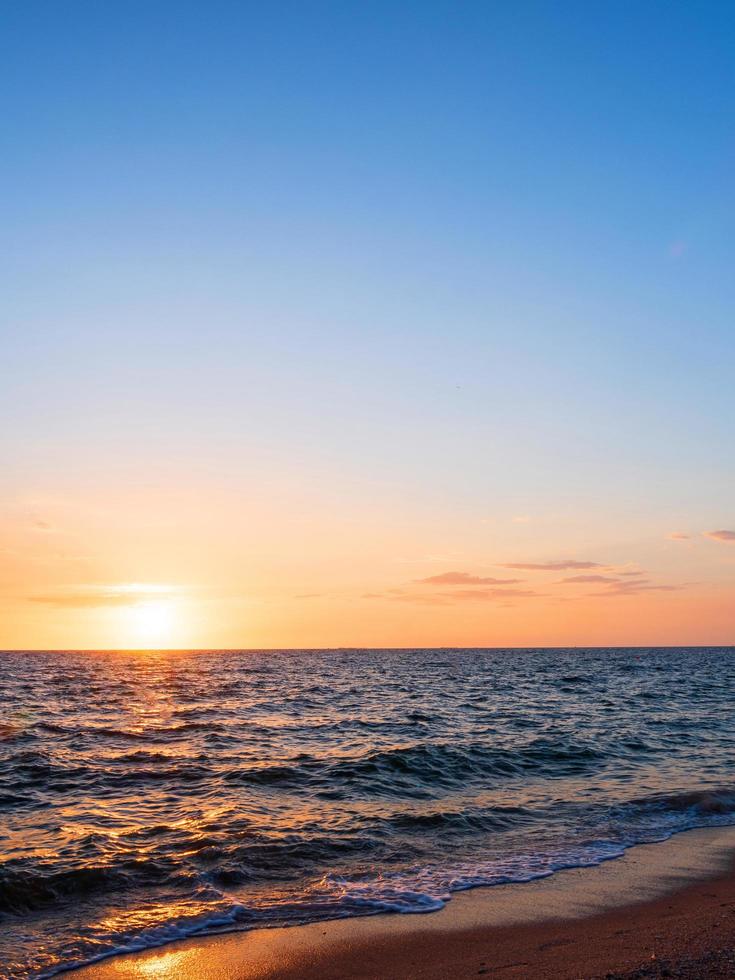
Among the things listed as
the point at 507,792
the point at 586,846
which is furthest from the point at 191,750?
the point at 586,846

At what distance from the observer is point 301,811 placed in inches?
670

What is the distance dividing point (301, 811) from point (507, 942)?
8378 mm

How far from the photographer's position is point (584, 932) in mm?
9758

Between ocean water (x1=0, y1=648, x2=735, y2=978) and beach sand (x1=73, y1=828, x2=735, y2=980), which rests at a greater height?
beach sand (x1=73, y1=828, x2=735, y2=980)

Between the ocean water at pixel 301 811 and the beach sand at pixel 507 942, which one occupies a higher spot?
the beach sand at pixel 507 942

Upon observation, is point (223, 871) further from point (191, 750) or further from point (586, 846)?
point (191, 750)

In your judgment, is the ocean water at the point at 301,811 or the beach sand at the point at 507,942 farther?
the ocean water at the point at 301,811

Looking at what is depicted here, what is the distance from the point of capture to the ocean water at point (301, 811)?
11141 millimetres

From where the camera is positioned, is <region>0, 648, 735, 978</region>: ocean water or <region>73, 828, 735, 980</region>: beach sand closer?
<region>73, 828, 735, 980</region>: beach sand

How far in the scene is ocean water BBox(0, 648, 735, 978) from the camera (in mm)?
11141

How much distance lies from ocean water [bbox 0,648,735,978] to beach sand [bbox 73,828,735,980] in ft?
1.97

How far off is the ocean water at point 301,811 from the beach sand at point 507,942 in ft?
1.97

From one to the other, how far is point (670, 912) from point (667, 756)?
1559cm

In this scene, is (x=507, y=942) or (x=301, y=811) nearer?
(x=507, y=942)
